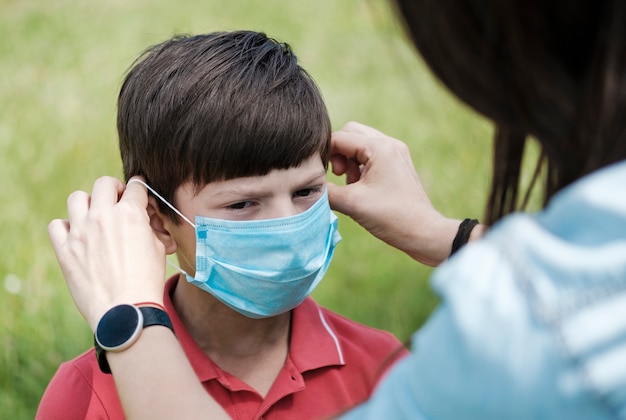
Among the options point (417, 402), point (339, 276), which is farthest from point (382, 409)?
point (339, 276)

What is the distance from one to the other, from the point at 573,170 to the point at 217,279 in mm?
1307

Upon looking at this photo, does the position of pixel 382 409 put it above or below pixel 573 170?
below

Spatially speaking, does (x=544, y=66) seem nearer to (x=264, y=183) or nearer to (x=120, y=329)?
(x=120, y=329)

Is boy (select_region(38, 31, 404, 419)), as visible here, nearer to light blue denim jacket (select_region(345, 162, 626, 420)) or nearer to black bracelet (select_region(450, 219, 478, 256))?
black bracelet (select_region(450, 219, 478, 256))

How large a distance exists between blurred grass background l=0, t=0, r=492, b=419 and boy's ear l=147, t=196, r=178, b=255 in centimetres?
76

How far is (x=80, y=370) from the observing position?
2.33 meters

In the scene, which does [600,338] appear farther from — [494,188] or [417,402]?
[494,188]

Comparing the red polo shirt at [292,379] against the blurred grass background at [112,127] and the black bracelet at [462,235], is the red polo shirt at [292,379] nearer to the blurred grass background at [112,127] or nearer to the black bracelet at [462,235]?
the black bracelet at [462,235]

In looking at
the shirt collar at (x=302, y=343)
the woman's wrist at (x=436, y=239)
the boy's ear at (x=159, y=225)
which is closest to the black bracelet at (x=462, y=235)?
the woman's wrist at (x=436, y=239)

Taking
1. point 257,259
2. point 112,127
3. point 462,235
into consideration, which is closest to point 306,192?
point 257,259

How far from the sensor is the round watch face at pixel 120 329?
1.78 m

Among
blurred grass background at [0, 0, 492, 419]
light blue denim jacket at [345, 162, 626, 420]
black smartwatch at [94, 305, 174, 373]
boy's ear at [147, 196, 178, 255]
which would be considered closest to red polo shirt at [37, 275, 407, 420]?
boy's ear at [147, 196, 178, 255]

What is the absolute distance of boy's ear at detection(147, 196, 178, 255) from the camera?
8.16 feet

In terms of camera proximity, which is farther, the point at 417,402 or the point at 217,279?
the point at 217,279
